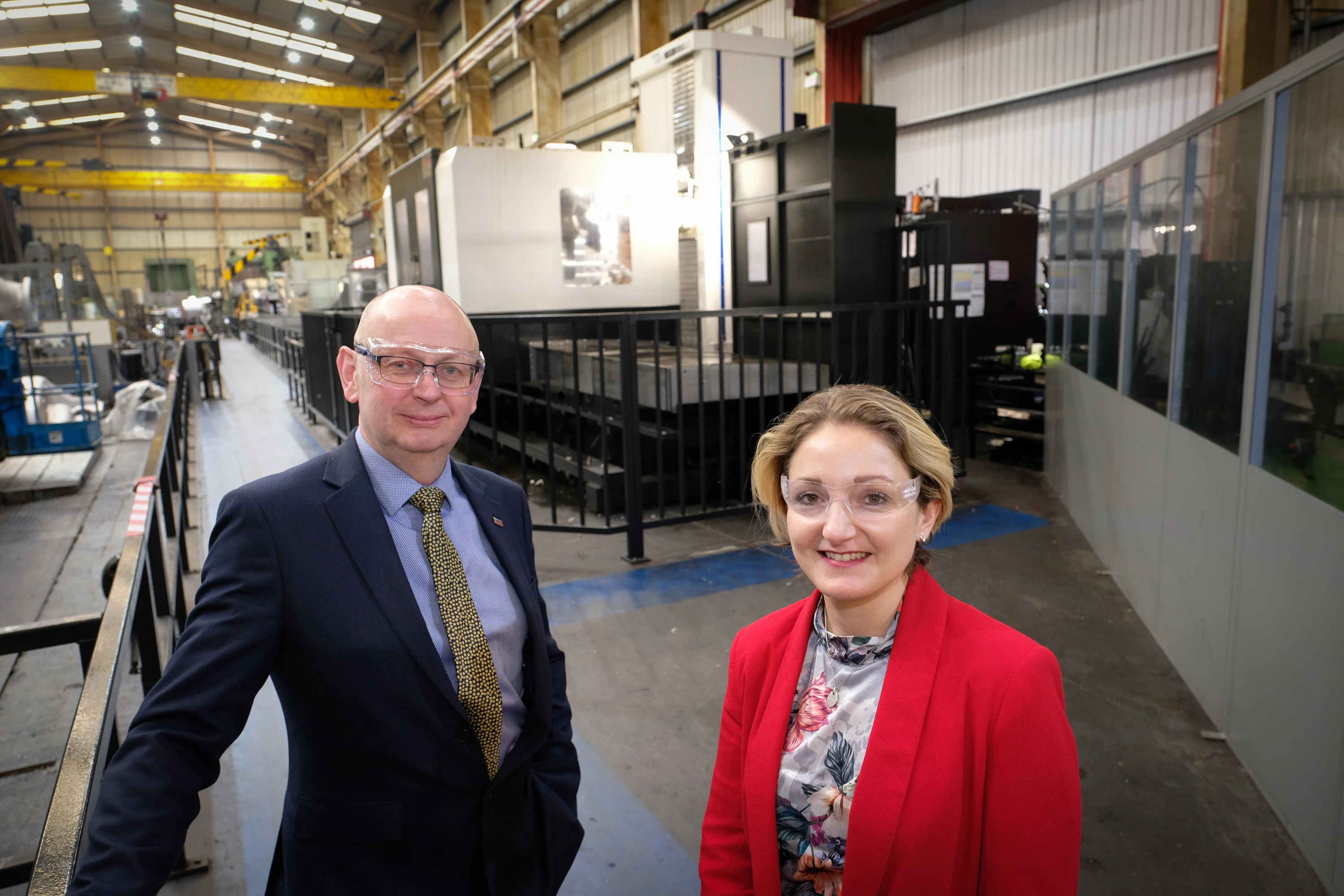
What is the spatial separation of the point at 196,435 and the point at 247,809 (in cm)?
854

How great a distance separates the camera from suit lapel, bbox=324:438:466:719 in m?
1.38

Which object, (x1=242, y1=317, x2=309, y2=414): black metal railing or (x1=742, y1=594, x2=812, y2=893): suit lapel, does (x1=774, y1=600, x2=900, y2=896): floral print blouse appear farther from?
(x1=242, y1=317, x2=309, y2=414): black metal railing

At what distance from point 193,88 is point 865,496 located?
80.9 feet

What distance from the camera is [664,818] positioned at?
2.69m

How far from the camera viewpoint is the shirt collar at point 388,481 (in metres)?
1.51

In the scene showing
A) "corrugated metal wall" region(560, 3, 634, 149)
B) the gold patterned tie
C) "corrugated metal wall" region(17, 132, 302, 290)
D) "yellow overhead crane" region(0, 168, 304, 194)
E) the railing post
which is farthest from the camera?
"corrugated metal wall" region(17, 132, 302, 290)

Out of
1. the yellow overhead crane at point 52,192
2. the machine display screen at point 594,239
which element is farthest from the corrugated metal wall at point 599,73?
the yellow overhead crane at point 52,192

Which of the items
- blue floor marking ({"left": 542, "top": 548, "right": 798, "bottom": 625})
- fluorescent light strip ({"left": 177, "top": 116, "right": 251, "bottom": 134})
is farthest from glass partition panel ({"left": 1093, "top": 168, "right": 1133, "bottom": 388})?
fluorescent light strip ({"left": 177, "top": 116, "right": 251, "bottom": 134})

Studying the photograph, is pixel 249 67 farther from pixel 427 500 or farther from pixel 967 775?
pixel 967 775

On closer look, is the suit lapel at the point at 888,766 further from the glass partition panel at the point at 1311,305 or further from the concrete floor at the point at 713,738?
the glass partition panel at the point at 1311,305

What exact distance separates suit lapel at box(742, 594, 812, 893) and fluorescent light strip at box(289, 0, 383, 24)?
2146cm

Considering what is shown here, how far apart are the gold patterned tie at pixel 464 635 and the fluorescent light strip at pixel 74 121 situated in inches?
1421

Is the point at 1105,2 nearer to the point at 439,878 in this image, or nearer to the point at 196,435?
the point at 439,878

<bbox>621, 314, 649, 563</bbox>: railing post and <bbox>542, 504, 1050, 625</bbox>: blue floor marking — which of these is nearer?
<bbox>542, 504, 1050, 625</bbox>: blue floor marking
